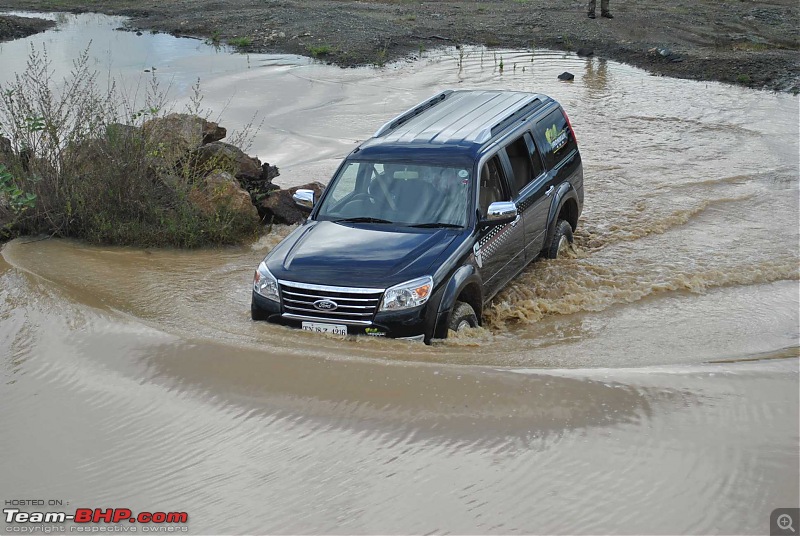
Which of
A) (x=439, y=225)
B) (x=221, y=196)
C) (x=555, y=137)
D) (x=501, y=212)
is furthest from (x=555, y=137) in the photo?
(x=221, y=196)

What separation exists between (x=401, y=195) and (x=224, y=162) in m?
4.88

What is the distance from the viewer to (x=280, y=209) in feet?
40.1

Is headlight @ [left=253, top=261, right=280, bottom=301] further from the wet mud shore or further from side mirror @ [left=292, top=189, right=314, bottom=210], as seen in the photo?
the wet mud shore

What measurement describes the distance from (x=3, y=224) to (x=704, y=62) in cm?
1729

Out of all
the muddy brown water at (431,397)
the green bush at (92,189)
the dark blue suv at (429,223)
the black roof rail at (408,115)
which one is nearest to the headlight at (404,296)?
→ the dark blue suv at (429,223)

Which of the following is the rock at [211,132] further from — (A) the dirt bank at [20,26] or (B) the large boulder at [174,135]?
(A) the dirt bank at [20,26]

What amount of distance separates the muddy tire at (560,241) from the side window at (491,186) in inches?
53.6

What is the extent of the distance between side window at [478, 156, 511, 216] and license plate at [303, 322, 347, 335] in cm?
180

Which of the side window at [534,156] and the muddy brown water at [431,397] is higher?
the side window at [534,156]

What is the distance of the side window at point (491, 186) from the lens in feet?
27.6

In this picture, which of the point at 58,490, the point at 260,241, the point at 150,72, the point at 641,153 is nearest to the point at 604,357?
the point at 58,490

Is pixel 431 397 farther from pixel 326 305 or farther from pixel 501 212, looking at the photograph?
pixel 501 212

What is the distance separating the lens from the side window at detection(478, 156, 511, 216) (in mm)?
8398

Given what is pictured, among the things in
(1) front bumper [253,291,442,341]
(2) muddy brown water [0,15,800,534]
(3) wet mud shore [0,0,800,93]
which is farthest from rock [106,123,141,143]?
(3) wet mud shore [0,0,800,93]
